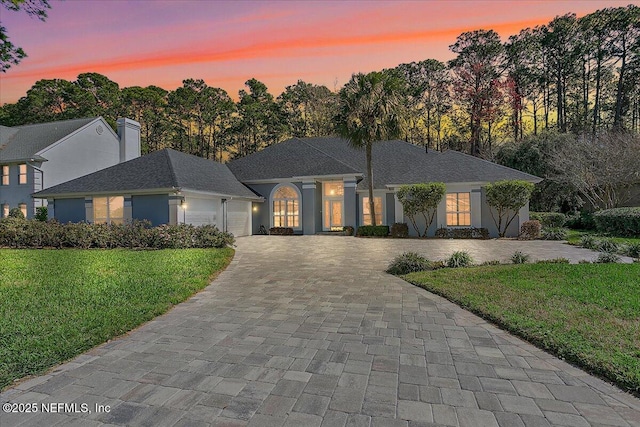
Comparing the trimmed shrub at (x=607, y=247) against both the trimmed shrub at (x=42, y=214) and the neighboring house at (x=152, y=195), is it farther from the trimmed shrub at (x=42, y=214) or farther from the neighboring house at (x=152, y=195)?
the trimmed shrub at (x=42, y=214)

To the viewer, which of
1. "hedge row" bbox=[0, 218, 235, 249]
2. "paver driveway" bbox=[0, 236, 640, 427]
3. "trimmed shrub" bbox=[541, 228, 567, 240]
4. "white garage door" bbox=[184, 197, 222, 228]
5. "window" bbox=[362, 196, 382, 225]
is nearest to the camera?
"paver driveway" bbox=[0, 236, 640, 427]

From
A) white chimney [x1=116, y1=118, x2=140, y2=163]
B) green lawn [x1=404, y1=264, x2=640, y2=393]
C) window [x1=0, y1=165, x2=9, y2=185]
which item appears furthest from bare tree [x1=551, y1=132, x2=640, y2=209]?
window [x1=0, y1=165, x2=9, y2=185]

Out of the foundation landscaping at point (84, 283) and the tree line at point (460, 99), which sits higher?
the tree line at point (460, 99)

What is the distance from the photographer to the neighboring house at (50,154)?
21.5m

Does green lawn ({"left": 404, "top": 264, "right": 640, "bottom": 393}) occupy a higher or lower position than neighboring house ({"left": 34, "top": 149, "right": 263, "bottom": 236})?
lower

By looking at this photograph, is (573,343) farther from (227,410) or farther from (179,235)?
(179,235)

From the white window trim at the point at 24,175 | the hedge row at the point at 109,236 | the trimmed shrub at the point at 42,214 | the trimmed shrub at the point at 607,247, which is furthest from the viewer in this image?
the white window trim at the point at 24,175

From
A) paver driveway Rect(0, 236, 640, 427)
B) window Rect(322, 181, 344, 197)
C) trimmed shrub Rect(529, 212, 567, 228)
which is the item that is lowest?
paver driveway Rect(0, 236, 640, 427)

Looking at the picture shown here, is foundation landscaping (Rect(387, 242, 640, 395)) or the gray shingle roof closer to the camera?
foundation landscaping (Rect(387, 242, 640, 395))

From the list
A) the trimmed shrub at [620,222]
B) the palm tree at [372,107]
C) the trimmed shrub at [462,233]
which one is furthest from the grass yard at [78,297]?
the trimmed shrub at [620,222]

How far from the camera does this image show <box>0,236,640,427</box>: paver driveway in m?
2.39

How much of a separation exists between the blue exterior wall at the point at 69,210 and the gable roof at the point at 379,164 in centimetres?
902

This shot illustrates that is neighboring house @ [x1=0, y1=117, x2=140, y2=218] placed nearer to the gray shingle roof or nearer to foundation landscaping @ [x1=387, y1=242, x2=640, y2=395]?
the gray shingle roof

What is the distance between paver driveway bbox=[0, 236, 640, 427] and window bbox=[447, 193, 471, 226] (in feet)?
43.8
